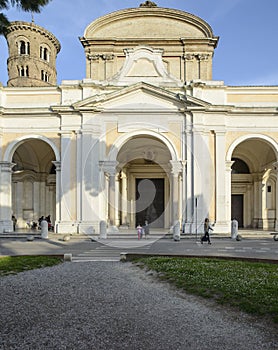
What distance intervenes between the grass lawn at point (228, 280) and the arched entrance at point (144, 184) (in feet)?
48.6

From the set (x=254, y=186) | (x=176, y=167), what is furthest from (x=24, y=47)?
(x=254, y=186)

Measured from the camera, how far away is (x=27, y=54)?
152 feet

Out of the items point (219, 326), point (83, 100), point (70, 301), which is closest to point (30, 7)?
point (70, 301)

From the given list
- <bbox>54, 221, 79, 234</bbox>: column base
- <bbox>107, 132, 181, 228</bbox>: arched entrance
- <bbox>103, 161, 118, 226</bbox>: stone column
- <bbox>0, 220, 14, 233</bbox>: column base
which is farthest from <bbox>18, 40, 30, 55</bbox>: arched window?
<bbox>54, 221, 79, 234</bbox>: column base

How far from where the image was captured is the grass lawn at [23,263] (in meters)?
10.5

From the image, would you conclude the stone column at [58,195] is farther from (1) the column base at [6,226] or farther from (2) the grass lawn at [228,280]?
(2) the grass lawn at [228,280]

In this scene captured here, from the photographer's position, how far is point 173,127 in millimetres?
22906

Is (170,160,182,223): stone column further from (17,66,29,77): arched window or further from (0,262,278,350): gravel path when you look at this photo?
(17,66,29,77): arched window

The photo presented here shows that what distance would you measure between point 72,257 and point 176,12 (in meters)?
21.3

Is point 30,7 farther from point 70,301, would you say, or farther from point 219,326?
point 219,326

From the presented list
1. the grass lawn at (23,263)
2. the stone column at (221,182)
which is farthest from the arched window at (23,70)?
the grass lawn at (23,263)

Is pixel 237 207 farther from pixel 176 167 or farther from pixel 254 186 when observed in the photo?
pixel 176 167

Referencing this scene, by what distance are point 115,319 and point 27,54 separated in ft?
150

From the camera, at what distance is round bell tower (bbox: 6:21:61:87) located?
46181mm
